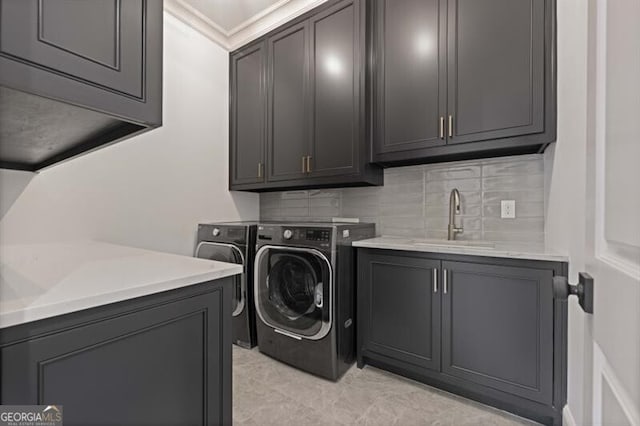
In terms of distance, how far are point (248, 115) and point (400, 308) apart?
2180 millimetres

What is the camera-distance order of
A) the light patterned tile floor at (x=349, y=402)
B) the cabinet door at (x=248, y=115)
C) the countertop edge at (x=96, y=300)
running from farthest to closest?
the cabinet door at (x=248, y=115) → the light patterned tile floor at (x=349, y=402) → the countertop edge at (x=96, y=300)

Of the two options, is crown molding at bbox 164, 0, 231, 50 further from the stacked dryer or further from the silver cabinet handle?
the silver cabinet handle

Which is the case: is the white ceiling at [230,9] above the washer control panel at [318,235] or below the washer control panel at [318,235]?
above

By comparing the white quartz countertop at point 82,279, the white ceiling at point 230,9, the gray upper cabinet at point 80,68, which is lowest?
the white quartz countertop at point 82,279

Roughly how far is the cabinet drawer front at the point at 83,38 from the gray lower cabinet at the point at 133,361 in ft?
1.88

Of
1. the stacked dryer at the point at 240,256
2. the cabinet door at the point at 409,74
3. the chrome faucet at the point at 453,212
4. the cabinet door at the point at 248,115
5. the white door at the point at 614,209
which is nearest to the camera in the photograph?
the white door at the point at 614,209

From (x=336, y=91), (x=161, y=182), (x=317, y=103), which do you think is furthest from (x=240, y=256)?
(x=336, y=91)

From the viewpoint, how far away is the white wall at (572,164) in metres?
1.20

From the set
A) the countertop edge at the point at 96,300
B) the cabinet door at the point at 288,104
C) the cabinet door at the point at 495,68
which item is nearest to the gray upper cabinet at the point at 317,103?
the cabinet door at the point at 288,104

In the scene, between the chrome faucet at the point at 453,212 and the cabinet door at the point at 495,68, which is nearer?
the cabinet door at the point at 495,68

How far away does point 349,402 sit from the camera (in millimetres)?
1692

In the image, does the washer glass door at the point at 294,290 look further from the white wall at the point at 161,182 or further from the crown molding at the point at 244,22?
the crown molding at the point at 244,22

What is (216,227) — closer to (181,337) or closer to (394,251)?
(394,251)

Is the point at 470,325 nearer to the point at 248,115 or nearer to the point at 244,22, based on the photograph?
the point at 248,115
